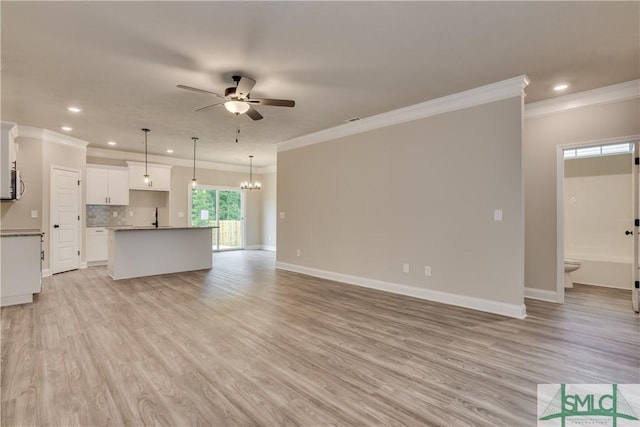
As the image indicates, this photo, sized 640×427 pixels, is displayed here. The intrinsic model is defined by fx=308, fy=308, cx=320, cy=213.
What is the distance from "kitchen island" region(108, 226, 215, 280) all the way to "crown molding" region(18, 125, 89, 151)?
218 centimetres

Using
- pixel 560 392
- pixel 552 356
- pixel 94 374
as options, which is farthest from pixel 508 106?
pixel 94 374

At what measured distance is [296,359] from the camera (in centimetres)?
264

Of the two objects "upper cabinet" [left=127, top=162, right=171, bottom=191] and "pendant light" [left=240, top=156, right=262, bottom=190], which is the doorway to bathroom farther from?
"upper cabinet" [left=127, top=162, right=171, bottom=191]

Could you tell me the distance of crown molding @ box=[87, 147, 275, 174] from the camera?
771 cm

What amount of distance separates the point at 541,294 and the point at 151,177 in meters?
8.85

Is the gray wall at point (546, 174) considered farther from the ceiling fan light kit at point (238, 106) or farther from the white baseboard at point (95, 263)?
the white baseboard at point (95, 263)

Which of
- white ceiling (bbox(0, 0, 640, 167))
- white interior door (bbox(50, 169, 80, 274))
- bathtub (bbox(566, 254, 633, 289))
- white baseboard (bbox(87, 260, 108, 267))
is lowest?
white baseboard (bbox(87, 260, 108, 267))

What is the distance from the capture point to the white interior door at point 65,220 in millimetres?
6234

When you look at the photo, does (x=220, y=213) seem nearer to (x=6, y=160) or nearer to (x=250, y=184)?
(x=250, y=184)

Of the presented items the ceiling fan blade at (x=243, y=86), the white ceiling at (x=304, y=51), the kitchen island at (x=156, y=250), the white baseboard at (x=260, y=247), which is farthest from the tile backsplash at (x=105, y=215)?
the ceiling fan blade at (x=243, y=86)

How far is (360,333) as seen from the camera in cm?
320

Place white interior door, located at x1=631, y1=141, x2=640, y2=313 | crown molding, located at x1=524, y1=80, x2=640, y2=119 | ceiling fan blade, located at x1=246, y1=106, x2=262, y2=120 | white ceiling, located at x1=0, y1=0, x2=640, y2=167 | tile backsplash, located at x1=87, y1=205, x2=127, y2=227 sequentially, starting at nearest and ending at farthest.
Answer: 1. white ceiling, located at x1=0, y1=0, x2=640, y2=167
2. ceiling fan blade, located at x1=246, y1=106, x2=262, y2=120
3. crown molding, located at x1=524, y1=80, x2=640, y2=119
4. white interior door, located at x1=631, y1=141, x2=640, y2=313
5. tile backsplash, located at x1=87, y1=205, x2=127, y2=227

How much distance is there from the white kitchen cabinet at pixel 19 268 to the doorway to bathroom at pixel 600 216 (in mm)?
8091

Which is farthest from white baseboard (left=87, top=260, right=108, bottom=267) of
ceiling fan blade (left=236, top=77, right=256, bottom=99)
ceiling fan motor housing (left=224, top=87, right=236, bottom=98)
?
ceiling fan blade (left=236, top=77, right=256, bottom=99)
